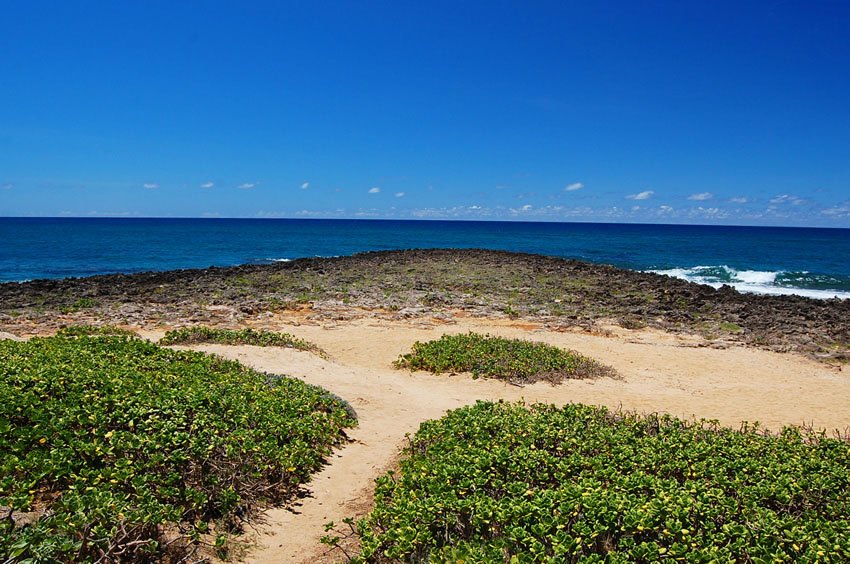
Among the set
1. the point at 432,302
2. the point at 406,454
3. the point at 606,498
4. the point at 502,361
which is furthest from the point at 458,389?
the point at 432,302

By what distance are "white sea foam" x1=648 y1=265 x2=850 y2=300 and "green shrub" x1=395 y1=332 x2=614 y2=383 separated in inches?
1000

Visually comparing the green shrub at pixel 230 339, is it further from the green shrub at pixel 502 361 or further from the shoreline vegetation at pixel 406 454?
the green shrub at pixel 502 361

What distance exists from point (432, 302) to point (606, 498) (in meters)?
19.1

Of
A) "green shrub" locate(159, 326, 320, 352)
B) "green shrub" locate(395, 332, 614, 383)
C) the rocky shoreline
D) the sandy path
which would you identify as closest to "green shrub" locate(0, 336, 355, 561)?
the sandy path

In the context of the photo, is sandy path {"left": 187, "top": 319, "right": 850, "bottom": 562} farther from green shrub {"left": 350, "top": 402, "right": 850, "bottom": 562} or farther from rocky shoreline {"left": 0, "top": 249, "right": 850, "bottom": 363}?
rocky shoreline {"left": 0, "top": 249, "right": 850, "bottom": 363}

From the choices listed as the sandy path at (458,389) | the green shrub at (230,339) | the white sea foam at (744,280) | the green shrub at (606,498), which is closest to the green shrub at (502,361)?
the sandy path at (458,389)

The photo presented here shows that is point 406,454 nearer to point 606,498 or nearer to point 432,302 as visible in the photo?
point 606,498

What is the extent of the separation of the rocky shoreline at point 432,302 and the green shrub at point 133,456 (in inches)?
472

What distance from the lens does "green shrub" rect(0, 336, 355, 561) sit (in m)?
4.43

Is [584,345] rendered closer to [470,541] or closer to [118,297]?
[470,541]

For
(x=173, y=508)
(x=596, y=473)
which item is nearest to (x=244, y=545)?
(x=173, y=508)

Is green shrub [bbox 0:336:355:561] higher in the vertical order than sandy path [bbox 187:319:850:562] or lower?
higher

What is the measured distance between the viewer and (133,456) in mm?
5656

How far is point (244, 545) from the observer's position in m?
5.32
